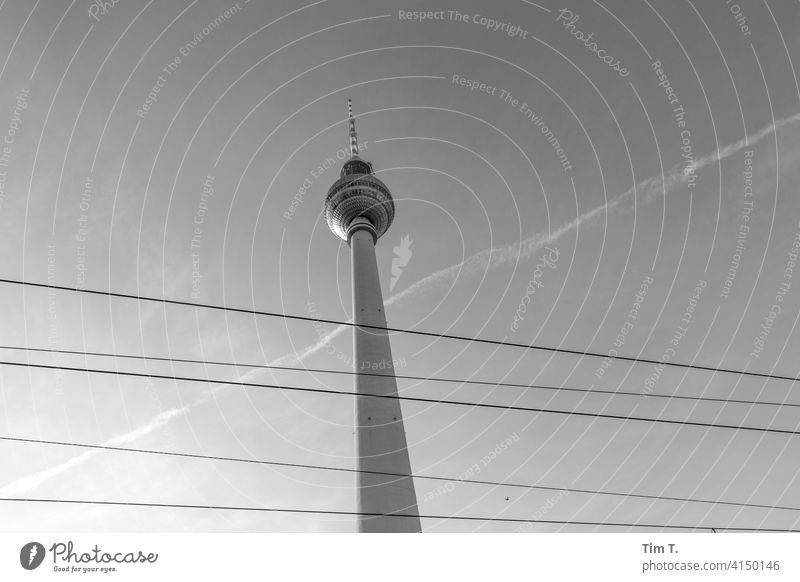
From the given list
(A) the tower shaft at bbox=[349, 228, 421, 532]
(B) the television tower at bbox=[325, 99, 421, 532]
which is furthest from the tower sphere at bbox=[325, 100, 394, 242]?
(A) the tower shaft at bbox=[349, 228, 421, 532]

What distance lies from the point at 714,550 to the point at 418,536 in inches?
358

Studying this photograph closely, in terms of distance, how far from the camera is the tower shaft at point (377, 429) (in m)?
46.3

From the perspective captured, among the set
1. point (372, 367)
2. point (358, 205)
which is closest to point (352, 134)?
point (358, 205)

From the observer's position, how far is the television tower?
46656 mm

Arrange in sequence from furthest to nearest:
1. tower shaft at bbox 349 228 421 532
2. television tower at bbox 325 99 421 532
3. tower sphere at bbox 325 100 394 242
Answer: tower sphere at bbox 325 100 394 242 < television tower at bbox 325 99 421 532 < tower shaft at bbox 349 228 421 532

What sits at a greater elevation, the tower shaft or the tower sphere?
the tower sphere

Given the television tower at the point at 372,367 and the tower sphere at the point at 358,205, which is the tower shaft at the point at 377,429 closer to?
the television tower at the point at 372,367

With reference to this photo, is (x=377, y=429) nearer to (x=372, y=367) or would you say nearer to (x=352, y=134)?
(x=372, y=367)

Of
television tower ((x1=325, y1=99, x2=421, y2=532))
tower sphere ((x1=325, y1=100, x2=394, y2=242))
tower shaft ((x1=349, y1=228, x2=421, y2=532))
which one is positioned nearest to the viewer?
tower shaft ((x1=349, y1=228, x2=421, y2=532))

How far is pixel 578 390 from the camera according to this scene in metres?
21.9

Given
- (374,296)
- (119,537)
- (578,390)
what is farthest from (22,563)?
(374,296)

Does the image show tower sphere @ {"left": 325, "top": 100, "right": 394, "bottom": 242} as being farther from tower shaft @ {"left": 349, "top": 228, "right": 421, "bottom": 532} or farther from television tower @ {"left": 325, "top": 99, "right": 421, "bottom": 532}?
tower shaft @ {"left": 349, "top": 228, "right": 421, "bottom": 532}

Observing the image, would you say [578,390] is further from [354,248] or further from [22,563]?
[354,248]

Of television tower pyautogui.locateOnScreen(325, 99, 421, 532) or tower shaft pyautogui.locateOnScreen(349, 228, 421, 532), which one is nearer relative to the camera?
tower shaft pyautogui.locateOnScreen(349, 228, 421, 532)
